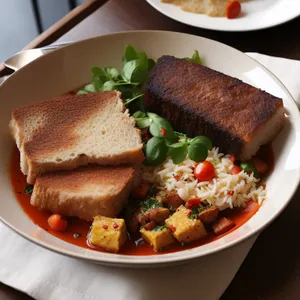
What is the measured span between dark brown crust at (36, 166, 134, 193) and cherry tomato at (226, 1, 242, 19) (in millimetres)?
1336

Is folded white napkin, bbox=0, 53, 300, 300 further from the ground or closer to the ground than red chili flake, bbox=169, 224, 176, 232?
closer to the ground

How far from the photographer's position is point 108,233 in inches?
71.4

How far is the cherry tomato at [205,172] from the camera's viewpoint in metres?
2.03

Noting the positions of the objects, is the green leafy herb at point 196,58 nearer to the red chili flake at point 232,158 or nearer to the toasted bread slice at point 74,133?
the toasted bread slice at point 74,133

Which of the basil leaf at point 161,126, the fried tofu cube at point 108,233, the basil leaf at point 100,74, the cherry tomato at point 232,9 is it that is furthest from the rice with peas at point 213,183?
the cherry tomato at point 232,9

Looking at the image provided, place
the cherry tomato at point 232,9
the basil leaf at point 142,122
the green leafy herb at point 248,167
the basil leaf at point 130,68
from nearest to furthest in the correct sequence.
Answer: the green leafy herb at point 248,167 < the basil leaf at point 142,122 < the basil leaf at point 130,68 < the cherry tomato at point 232,9

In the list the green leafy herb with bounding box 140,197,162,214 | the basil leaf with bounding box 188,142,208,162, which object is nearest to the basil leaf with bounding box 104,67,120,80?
the basil leaf with bounding box 188,142,208,162

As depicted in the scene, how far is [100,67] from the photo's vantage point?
8.54ft

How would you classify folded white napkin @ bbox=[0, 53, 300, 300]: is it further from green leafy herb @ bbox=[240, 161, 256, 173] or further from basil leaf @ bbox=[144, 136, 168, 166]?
basil leaf @ bbox=[144, 136, 168, 166]

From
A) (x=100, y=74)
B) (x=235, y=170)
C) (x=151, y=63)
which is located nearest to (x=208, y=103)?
(x=235, y=170)

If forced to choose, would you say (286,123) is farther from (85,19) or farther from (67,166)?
(85,19)

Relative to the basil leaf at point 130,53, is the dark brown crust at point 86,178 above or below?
below

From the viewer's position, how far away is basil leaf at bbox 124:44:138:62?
97.3 inches

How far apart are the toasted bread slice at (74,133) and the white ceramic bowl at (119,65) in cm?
14
